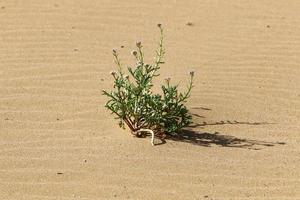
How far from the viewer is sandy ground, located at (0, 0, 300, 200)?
4754 mm

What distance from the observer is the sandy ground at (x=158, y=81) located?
4.75 m

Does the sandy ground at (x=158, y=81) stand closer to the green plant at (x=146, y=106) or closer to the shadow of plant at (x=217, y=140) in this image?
the shadow of plant at (x=217, y=140)

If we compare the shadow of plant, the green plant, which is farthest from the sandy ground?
the green plant

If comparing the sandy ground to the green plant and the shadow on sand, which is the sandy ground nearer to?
the shadow on sand

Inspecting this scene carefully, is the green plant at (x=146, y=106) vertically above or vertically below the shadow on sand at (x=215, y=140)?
above

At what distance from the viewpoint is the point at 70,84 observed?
6.32m

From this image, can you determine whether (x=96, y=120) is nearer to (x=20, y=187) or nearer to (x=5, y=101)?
(x=5, y=101)

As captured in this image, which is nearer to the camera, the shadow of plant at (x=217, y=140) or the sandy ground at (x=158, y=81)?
the sandy ground at (x=158, y=81)

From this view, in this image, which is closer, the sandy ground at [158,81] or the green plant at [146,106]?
the sandy ground at [158,81]

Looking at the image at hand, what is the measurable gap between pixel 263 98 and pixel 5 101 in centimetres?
201

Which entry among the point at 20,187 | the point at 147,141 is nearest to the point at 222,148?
the point at 147,141

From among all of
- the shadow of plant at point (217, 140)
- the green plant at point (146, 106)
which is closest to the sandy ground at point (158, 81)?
the shadow of plant at point (217, 140)

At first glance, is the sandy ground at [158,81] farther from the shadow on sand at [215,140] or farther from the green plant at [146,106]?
the green plant at [146,106]

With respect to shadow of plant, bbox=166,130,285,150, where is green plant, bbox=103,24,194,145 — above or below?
above
